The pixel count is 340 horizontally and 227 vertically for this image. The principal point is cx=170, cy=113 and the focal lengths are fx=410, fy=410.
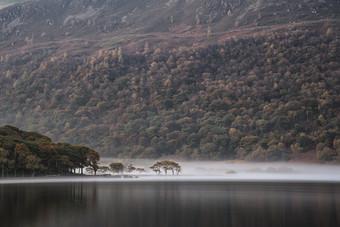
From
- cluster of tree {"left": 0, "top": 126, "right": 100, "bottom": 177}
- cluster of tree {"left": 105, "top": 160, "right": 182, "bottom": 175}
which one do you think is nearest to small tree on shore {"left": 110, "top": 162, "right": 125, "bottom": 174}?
cluster of tree {"left": 105, "top": 160, "right": 182, "bottom": 175}

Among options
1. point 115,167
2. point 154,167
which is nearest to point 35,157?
point 115,167

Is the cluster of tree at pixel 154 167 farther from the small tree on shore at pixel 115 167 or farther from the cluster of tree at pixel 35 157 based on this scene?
the cluster of tree at pixel 35 157

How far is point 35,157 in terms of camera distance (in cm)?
10975

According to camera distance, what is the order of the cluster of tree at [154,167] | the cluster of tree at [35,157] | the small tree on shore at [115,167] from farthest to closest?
the cluster of tree at [154,167] → the small tree on shore at [115,167] → the cluster of tree at [35,157]

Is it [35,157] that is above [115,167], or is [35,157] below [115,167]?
above

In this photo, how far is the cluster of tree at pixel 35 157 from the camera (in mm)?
103750

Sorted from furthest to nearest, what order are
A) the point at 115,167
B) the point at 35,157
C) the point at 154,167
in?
1. the point at 154,167
2. the point at 115,167
3. the point at 35,157

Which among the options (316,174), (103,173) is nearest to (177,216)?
(103,173)

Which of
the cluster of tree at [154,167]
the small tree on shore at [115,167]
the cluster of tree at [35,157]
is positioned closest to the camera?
the cluster of tree at [35,157]

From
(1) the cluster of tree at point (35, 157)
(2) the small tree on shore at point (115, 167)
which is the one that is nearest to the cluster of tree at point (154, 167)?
(2) the small tree on shore at point (115, 167)

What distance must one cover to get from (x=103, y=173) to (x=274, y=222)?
13278 cm

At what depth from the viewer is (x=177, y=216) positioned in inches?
1308

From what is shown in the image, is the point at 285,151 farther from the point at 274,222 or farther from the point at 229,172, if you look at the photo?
the point at 274,222

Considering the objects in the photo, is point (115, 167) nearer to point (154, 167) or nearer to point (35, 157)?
point (154, 167)
